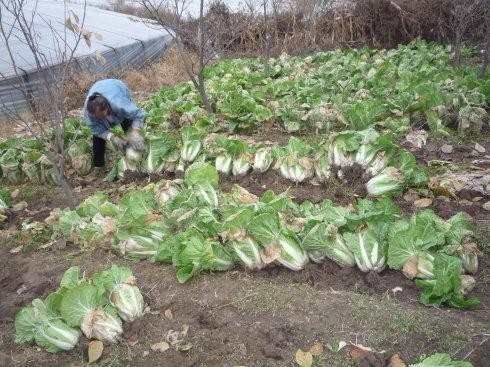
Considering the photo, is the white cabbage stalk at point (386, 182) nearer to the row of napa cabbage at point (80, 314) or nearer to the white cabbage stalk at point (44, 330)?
the row of napa cabbage at point (80, 314)

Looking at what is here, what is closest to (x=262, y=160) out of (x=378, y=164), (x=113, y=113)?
(x=378, y=164)

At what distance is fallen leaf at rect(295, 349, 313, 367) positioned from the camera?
2.81 meters

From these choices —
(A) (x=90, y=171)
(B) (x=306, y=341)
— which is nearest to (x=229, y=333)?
(B) (x=306, y=341)

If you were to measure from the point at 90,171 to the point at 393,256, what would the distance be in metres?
5.01

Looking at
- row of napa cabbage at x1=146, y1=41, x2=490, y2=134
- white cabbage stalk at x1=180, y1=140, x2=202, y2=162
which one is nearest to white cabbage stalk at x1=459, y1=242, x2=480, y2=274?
row of napa cabbage at x1=146, y1=41, x2=490, y2=134

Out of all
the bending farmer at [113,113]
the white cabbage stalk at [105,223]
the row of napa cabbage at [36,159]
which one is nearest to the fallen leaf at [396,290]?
the white cabbage stalk at [105,223]

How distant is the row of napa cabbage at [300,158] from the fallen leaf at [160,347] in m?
2.76

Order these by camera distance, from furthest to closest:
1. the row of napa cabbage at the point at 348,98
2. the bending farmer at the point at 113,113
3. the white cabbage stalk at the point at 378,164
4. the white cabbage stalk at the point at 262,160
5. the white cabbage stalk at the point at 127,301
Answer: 1. the row of napa cabbage at the point at 348,98
2. the bending farmer at the point at 113,113
3. the white cabbage stalk at the point at 262,160
4. the white cabbage stalk at the point at 378,164
5. the white cabbage stalk at the point at 127,301

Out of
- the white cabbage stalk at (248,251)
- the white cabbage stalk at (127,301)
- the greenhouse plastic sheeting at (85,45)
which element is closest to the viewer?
the white cabbage stalk at (127,301)

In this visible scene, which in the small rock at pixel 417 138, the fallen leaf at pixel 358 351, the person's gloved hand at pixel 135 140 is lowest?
the fallen leaf at pixel 358 351

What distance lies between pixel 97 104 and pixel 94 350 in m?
3.64

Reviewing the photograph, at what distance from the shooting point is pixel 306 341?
9.86 ft

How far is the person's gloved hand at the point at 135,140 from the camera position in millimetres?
6258

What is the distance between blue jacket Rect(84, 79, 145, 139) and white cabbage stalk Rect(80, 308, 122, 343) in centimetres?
Answer: 356
